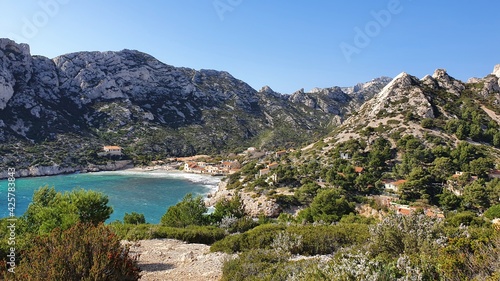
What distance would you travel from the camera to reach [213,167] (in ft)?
A: 301

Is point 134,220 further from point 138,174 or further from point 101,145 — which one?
point 101,145

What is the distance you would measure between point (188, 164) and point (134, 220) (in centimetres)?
6755

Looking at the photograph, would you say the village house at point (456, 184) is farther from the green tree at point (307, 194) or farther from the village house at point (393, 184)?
the green tree at point (307, 194)

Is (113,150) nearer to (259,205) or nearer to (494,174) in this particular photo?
(259,205)

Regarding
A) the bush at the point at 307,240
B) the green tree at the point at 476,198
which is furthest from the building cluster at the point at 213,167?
the bush at the point at 307,240

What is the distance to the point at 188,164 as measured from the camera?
93.5m

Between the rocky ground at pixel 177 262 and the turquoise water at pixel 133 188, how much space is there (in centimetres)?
2842

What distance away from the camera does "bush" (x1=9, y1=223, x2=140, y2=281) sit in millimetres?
5562

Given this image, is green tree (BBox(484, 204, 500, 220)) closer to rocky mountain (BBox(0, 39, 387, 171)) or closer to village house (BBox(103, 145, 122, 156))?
rocky mountain (BBox(0, 39, 387, 171))

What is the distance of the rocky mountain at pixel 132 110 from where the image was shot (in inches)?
3642

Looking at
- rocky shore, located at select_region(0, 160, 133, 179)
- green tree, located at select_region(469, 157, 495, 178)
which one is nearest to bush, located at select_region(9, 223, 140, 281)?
green tree, located at select_region(469, 157, 495, 178)

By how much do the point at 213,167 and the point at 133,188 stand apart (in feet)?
105

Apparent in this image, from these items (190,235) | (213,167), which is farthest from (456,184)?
(213,167)

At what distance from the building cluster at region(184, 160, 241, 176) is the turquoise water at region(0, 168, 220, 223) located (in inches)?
212
